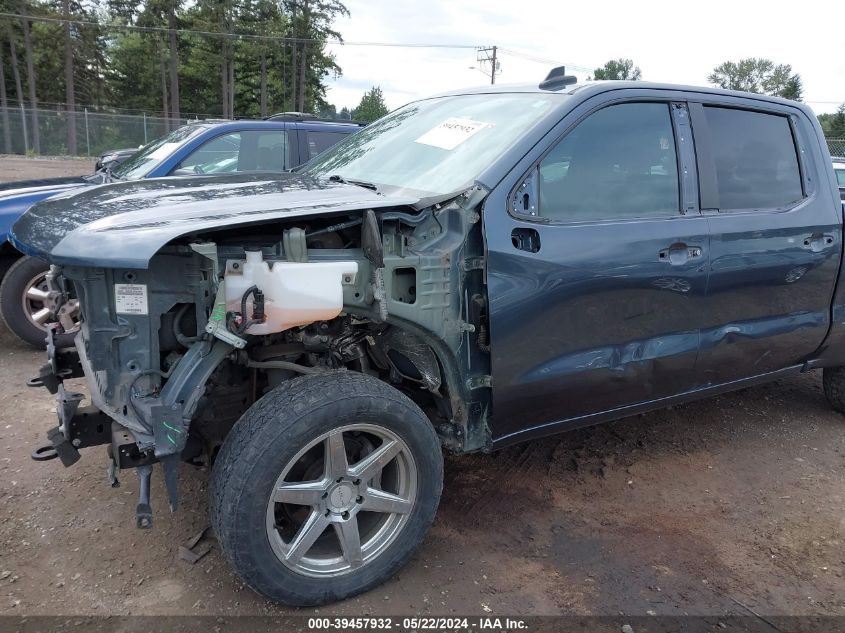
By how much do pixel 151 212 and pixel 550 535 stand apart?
7.13 feet

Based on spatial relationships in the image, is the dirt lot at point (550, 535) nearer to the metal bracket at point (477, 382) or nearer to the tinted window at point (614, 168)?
the metal bracket at point (477, 382)

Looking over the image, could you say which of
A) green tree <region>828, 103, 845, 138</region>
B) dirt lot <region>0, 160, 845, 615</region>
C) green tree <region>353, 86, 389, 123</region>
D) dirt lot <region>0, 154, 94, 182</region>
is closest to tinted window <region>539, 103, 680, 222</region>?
dirt lot <region>0, 160, 845, 615</region>

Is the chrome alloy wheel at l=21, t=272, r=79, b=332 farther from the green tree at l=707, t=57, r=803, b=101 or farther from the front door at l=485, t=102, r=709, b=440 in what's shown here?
the green tree at l=707, t=57, r=803, b=101

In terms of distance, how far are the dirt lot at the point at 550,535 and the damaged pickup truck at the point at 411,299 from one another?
15.7 inches

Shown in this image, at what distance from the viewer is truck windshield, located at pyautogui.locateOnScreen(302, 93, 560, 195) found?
276 cm

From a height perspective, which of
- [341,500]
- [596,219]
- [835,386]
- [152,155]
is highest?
[152,155]

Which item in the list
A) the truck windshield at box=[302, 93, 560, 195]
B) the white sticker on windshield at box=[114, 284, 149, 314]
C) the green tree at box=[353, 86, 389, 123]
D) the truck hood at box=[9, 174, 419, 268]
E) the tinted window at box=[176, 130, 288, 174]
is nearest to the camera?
the truck hood at box=[9, 174, 419, 268]

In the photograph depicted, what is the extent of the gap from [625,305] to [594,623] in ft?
4.31

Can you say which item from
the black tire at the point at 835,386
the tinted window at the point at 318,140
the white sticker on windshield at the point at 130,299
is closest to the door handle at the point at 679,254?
the black tire at the point at 835,386

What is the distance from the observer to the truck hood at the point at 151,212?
6.55 feet

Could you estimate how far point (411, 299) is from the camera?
249 centimetres

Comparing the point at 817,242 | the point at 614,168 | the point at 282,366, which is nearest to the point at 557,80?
the point at 614,168

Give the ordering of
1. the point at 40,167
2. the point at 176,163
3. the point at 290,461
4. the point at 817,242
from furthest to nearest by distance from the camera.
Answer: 1. the point at 40,167
2. the point at 176,163
3. the point at 817,242
4. the point at 290,461

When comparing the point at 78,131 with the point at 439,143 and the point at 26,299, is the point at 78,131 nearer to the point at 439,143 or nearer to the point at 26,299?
the point at 26,299
